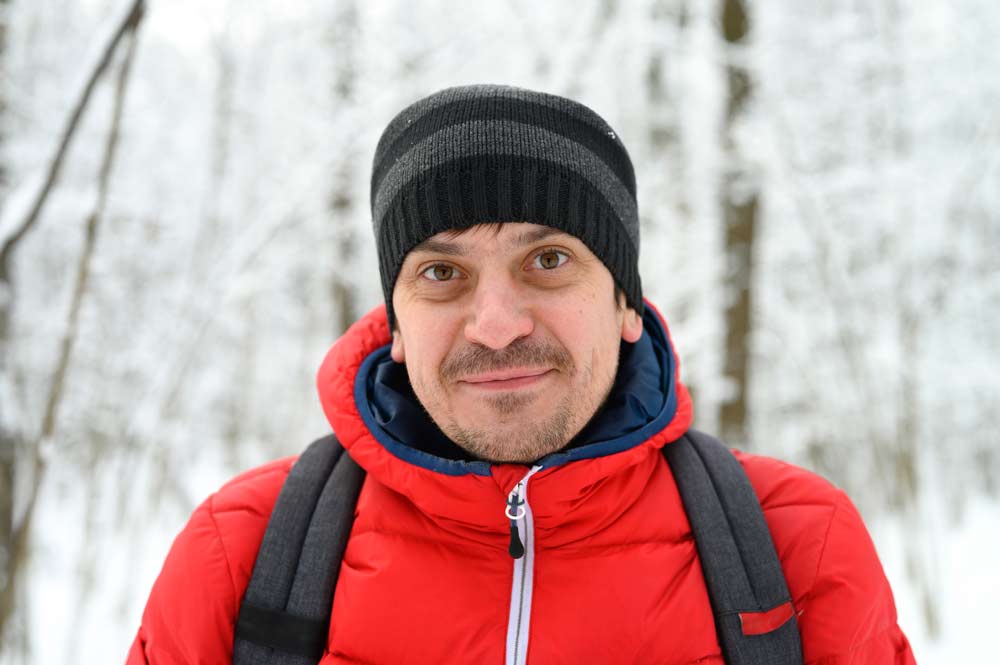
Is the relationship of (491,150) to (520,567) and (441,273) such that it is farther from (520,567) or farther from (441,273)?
(520,567)

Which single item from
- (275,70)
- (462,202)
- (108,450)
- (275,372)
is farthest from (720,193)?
(275,372)

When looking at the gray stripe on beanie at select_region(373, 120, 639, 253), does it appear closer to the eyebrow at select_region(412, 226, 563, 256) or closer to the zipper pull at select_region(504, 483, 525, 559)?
the eyebrow at select_region(412, 226, 563, 256)

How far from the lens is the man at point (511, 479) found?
1.33 meters

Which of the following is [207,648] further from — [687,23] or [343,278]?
[687,23]

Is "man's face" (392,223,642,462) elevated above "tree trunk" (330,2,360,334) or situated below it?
below

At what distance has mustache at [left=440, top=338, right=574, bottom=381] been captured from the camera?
4.62 ft

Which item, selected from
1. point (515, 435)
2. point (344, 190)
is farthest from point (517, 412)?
point (344, 190)

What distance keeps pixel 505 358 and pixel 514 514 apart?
32 centimetres

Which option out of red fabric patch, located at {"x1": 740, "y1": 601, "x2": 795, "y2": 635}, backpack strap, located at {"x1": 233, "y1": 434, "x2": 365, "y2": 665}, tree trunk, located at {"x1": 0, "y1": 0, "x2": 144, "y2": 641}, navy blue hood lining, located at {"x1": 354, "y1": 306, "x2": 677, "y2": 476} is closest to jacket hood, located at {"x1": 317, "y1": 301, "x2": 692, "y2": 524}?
navy blue hood lining, located at {"x1": 354, "y1": 306, "x2": 677, "y2": 476}

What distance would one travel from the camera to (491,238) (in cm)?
147

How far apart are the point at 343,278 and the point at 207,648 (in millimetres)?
8627

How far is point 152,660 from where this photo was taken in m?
1.34

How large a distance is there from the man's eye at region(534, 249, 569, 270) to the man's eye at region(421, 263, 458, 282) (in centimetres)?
19

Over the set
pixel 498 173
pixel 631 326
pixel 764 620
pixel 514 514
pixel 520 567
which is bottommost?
pixel 764 620
